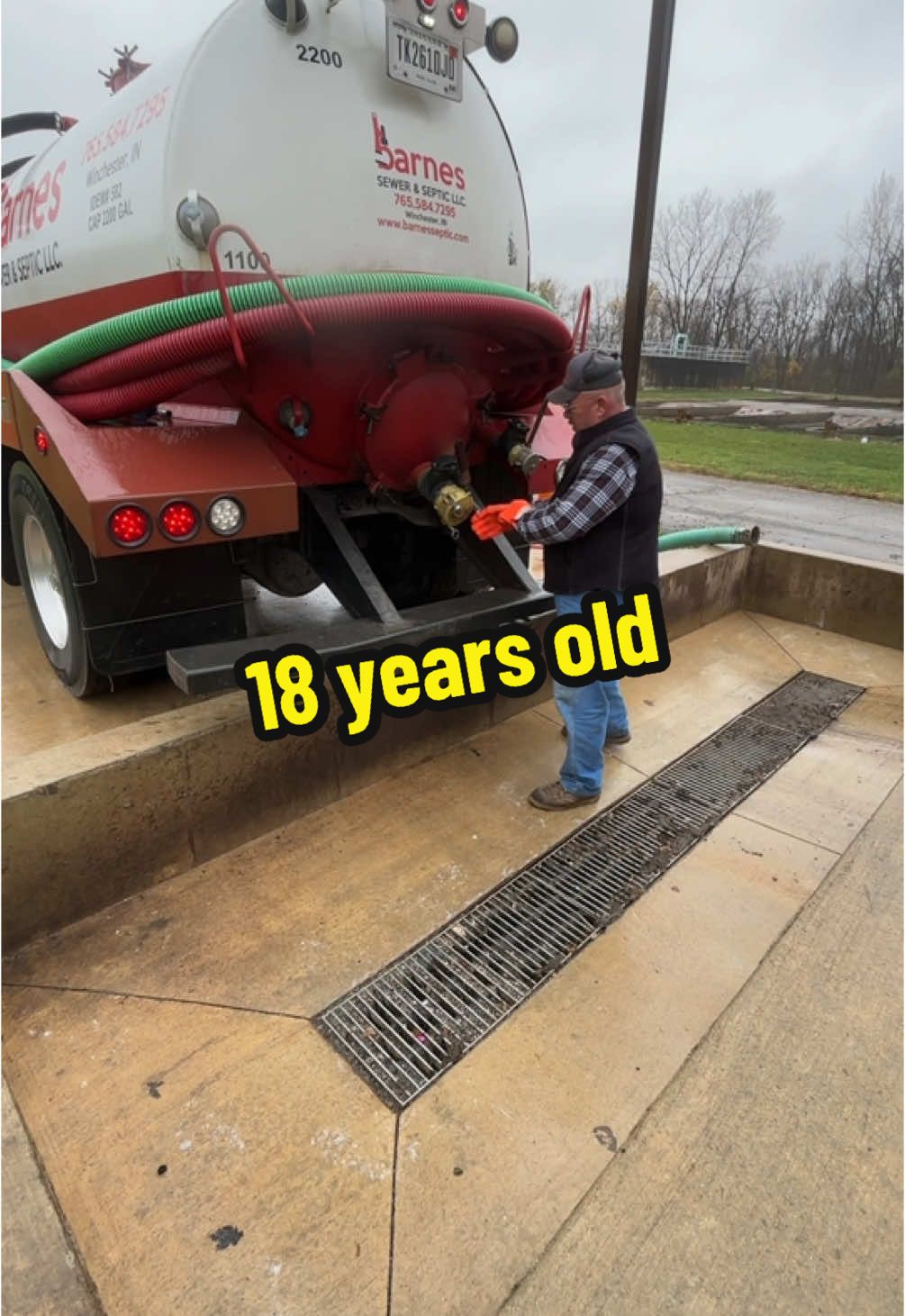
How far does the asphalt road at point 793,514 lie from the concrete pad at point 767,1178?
595cm

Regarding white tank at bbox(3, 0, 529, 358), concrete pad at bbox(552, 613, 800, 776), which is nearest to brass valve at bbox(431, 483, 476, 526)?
white tank at bbox(3, 0, 529, 358)

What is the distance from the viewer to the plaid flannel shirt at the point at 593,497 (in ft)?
8.36

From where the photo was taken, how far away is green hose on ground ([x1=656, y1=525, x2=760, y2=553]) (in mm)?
4934

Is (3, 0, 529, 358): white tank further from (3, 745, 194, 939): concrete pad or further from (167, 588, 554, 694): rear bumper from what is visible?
(3, 745, 194, 939): concrete pad

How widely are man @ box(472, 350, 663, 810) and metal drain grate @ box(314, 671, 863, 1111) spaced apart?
291mm

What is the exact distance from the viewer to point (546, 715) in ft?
12.1

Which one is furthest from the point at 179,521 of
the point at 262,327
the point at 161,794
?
the point at 161,794

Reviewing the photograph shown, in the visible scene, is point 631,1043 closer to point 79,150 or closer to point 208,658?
point 208,658

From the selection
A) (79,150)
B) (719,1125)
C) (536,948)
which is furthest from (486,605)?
(79,150)

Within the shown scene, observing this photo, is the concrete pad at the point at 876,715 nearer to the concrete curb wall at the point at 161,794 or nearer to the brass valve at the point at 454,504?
the concrete curb wall at the point at 161,794

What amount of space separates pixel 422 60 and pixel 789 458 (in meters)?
18.0

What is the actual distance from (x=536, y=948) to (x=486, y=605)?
52.2 inches

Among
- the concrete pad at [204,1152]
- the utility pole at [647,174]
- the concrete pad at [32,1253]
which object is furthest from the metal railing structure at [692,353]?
the concrete pad at [32,1253]

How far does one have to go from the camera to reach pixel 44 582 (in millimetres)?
3297
